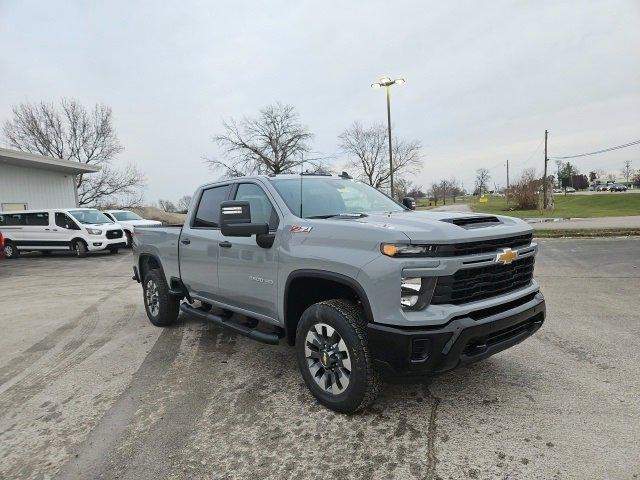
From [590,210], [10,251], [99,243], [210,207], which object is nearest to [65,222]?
[99,243]

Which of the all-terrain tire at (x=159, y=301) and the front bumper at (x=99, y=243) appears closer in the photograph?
the all-terrain tire at (x=159, y=301)

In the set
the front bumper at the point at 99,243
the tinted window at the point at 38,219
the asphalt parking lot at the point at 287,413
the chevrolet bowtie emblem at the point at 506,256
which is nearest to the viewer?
the asphalt parking lot at the point at 287,413

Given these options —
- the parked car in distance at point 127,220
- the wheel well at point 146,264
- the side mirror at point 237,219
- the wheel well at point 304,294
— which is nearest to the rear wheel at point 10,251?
the parked car in distance at point 127,220

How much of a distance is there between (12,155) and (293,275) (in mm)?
20908

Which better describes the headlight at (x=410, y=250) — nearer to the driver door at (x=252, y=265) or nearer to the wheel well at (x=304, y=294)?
the wheel well at (x=304, y=294)

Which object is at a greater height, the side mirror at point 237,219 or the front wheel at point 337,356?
the side mirror at point 237,219

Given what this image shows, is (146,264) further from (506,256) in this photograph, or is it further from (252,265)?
(506,256)

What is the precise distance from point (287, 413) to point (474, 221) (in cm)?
208

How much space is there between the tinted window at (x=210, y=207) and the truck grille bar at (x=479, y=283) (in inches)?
106

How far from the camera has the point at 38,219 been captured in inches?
685

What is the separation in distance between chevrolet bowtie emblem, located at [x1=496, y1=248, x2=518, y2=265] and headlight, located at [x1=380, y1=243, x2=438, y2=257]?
60 centimetres

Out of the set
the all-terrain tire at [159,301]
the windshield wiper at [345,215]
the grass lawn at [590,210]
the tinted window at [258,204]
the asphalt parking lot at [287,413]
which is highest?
the tinted window at [258,204]

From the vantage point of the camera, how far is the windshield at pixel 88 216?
17109 mm

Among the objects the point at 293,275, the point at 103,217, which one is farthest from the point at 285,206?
the point at 103,217
